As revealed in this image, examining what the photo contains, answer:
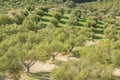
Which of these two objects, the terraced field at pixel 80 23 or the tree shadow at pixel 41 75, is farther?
the terraced field at pixel 80 23

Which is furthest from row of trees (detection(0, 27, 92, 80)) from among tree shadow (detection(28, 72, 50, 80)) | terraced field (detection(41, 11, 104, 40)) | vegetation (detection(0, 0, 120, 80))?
terraced field (detection(41, 11, 104, 40))

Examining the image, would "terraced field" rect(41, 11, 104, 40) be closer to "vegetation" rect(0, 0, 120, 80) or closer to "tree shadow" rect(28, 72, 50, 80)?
"vegetation" rect(0, 0, 120, 80)

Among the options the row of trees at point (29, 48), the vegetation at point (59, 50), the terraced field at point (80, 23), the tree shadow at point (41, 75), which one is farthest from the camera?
the terraced field at point (80, 23)

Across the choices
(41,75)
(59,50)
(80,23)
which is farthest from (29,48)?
(80,23)

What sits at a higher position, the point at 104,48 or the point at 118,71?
the point at 104,48

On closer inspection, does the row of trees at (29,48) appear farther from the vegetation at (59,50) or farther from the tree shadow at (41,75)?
the tree shadow at (41,75)

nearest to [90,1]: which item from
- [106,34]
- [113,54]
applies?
[106,34]

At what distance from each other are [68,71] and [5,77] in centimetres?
1405

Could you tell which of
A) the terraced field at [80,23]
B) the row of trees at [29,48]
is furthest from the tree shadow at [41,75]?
the terraced field at [80,23]

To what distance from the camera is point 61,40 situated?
64625 millimetres

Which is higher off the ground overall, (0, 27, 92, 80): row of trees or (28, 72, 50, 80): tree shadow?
(0, 27, 92, 80): row of trees

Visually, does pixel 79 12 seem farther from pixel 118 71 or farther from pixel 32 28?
pixel 118 71

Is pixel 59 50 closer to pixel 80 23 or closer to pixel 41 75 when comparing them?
pixel 41 75

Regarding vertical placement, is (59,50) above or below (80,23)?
above
